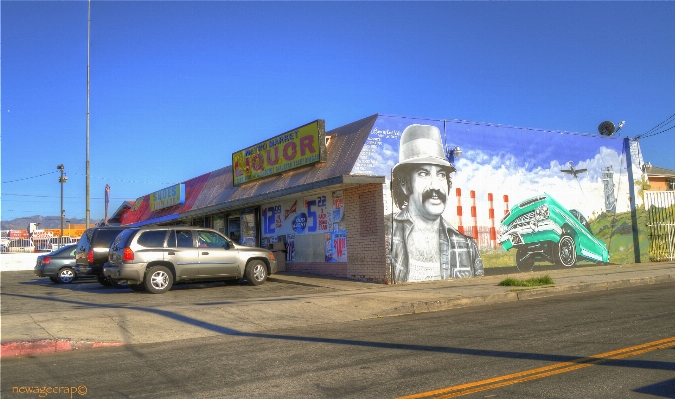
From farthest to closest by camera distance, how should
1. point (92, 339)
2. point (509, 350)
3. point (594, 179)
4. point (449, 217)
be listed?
point (594, 179)
point (449, 217)
point (92, 339)
point (509, 350)

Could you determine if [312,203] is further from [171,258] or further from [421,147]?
[171,258]

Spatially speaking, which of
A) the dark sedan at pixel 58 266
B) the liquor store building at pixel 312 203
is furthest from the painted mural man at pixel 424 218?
the dark sedan at pixel 58 266

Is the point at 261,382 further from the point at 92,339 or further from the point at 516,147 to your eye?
the point at 516,147

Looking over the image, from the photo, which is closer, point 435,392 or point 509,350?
point 435,392

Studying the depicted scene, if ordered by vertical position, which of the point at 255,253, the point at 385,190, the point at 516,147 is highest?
the point at 516,147

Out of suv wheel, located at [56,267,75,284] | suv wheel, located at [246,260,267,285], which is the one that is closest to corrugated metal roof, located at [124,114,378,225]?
suv wheel, located at [246,260,267,285]

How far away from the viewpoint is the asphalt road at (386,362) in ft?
19.3

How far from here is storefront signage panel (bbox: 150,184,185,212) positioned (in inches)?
1188

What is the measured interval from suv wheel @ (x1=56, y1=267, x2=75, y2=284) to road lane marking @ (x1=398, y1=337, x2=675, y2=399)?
67.4 ft

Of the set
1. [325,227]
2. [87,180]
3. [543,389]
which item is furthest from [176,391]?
[87,180]

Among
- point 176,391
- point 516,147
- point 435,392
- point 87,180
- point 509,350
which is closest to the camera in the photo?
point 435,392

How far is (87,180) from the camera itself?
100.0ft

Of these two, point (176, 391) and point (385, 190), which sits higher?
point (385, 190)

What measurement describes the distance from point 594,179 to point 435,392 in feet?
63.4
